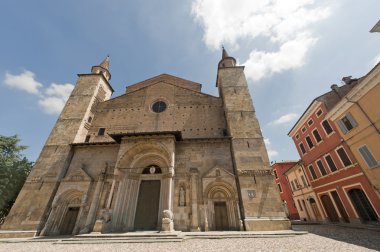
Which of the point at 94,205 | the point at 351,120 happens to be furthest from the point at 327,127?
the point at 94,205

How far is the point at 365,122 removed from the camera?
433 inches

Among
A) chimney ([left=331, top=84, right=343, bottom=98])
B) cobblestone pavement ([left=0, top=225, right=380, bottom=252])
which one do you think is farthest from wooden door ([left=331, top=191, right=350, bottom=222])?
cobblestone pavement ([left=0, top=225, right=380, bottom=252])

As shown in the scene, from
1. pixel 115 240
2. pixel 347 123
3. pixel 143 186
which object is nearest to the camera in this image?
pixel 115 240

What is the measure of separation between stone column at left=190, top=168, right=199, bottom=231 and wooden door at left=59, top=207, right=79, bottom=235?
743cm

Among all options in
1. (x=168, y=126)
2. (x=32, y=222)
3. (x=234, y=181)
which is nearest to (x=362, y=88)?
(x=234, y=181)

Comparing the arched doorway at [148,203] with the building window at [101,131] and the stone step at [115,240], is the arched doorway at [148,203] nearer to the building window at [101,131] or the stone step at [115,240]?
the stone step at [115,240]

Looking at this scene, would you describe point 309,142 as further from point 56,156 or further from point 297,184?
point 56,156

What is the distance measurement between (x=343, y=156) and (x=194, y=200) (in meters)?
12.6

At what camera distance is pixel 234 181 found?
10.8m

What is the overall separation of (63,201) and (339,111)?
20.5 m

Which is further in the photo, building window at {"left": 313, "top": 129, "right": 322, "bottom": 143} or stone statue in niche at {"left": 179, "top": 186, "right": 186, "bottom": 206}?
building window at {"left": 313, "top": 129, "right": 322, "bottom": 143}

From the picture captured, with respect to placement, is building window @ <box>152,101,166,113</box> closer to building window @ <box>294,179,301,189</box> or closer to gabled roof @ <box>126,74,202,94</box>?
gabled roof @ <box>126,74,202,94</box>

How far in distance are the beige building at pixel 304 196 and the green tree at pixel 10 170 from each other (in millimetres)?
27597

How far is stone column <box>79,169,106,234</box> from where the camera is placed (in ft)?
31.4
